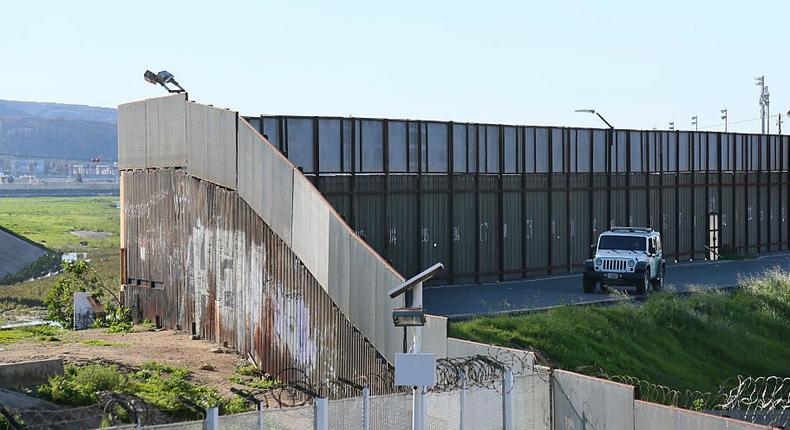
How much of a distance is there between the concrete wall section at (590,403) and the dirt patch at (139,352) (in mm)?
8821

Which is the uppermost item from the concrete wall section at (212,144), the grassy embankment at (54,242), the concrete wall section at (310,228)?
the concrete wall section at (212,144)

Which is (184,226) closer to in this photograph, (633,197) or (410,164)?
(410,164)

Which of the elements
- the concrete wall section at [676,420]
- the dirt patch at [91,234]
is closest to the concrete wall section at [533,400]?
the concrete wall section at [676,420]

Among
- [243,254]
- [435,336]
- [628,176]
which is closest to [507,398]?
[435,336]

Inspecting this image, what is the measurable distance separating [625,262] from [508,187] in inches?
273

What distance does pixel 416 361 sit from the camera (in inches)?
613

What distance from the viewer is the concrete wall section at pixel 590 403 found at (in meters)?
18.2

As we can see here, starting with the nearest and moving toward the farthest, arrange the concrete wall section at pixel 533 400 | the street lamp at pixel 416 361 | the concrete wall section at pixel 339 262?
the street lamp at pixel 416 361, the concrete wall section at pixel 533 400, the concrete wall section at pixel 339 262

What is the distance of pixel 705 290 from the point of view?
38.1 meters

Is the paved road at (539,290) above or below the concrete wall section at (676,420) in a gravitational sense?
above

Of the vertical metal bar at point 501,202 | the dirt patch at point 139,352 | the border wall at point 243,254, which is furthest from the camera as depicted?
the vertical metal bar at point 501,202

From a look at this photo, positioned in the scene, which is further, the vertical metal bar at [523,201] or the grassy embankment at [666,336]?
the vertical metal bar at [523,201]

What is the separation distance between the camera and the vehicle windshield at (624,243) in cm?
3812

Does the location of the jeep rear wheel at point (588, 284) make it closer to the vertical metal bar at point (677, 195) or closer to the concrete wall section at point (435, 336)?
the concrete wall section at point (435, 336)
